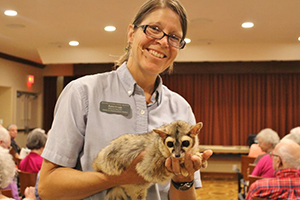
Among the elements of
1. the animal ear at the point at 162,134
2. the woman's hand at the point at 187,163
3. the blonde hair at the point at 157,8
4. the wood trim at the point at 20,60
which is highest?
the wood trim at the point at 20,60

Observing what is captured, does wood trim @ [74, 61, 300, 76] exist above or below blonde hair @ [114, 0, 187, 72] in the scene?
above

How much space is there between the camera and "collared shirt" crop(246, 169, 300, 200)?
3.26 meters

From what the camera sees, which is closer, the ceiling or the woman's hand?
the woman's hand

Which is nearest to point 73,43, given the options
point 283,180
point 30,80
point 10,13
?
point 10,13

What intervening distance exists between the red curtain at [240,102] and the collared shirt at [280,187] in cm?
709

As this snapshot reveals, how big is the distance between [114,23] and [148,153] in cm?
594

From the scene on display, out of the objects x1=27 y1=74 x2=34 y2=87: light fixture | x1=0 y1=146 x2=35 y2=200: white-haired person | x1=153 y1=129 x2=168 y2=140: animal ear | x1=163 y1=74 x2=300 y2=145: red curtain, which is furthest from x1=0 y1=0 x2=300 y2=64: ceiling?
x1=153 y1=129 x2=168 y2=140: animal ear

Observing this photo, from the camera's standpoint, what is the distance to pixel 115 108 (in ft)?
4.07

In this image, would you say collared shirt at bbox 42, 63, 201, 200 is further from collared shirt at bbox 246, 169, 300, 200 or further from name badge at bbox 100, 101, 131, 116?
collared shirt at bbox 246, 169, 300, 200

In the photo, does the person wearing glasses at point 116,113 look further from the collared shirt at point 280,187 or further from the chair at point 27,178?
the chair at point 27,178

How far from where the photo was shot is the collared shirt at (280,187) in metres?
3.26

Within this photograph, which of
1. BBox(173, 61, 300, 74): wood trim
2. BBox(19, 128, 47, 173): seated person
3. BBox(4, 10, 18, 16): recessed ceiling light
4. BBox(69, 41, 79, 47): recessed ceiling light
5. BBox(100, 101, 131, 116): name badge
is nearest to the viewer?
BBox(100, 101, 131, 116): name badge

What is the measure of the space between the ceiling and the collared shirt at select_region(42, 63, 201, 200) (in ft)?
14.3

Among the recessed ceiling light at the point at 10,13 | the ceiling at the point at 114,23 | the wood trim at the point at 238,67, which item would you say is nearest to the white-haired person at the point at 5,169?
the ceiling at the point at 114,23
